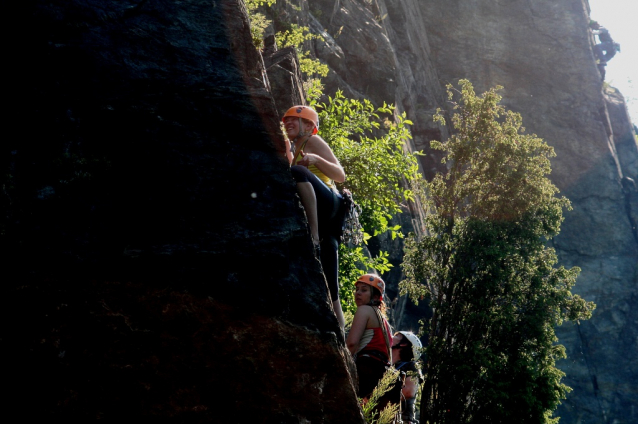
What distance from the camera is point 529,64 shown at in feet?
162

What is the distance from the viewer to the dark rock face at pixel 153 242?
4.04 meters

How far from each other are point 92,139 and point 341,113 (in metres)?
7.99

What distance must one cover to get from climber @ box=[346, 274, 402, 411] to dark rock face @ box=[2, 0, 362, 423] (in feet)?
3.95

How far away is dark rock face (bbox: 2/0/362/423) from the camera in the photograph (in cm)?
404

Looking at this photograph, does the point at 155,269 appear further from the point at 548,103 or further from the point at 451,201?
the point at 548,103

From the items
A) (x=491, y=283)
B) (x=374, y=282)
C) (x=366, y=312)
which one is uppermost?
(x=374, y=282)

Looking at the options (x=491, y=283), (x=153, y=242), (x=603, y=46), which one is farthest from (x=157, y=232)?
(x=603, y=46)

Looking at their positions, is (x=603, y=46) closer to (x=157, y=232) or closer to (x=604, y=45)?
(x=604, y=45)

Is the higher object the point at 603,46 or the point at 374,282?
the point at 374,282

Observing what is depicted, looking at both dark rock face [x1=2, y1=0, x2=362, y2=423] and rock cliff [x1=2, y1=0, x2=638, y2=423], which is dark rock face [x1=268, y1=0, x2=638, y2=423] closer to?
rock cliff [x1=2, y1=0, x2=638, y2=423]

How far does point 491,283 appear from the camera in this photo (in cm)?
1705

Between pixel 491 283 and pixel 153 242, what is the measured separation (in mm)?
14094

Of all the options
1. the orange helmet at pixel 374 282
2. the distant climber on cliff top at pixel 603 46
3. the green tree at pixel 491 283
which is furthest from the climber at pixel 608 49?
the orange helmet at pixel 374 282

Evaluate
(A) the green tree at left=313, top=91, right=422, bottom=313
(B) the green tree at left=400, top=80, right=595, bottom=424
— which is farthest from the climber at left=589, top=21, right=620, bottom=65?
(A) the green tree at left=313, top=91, right=422, bottom=313
